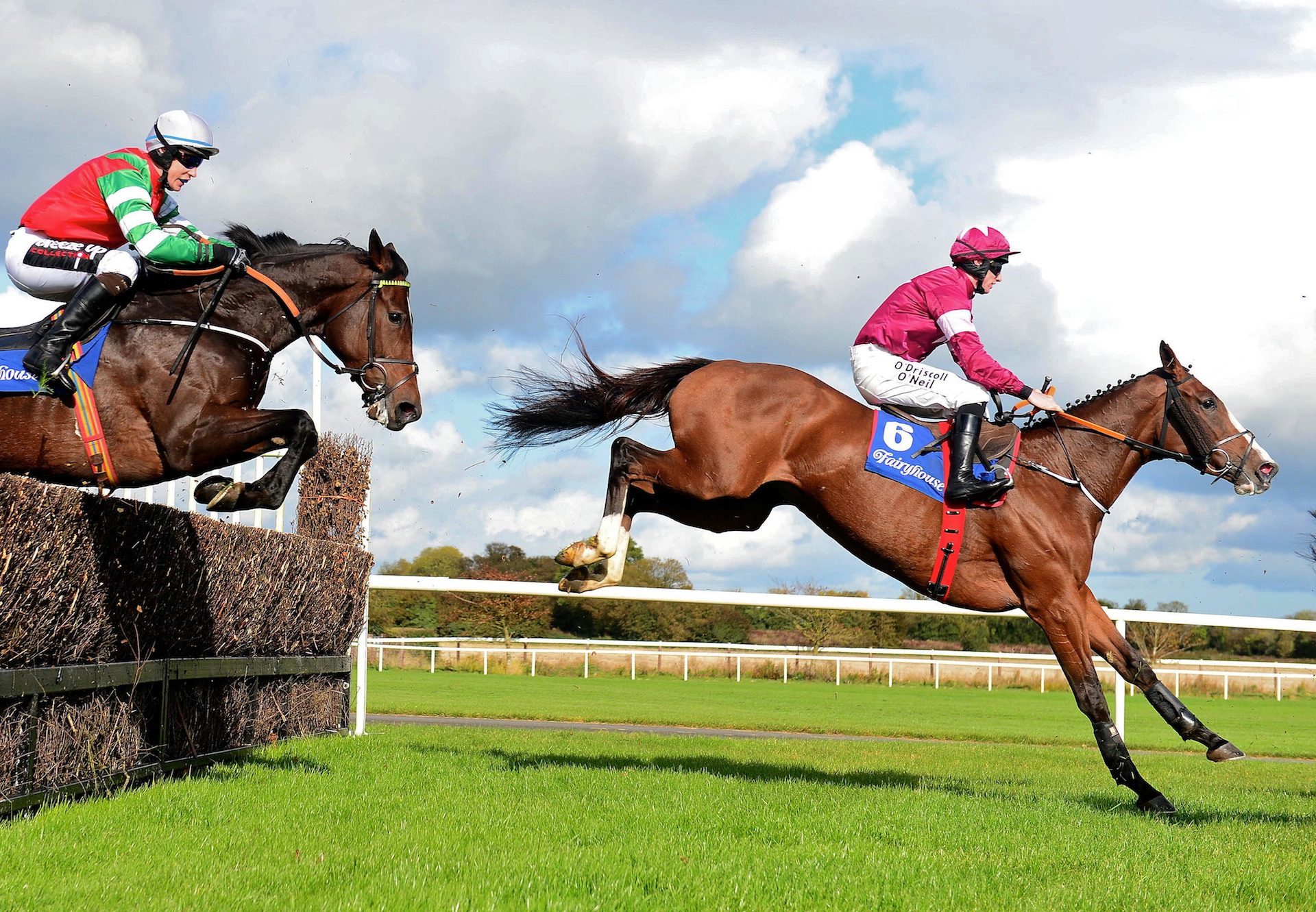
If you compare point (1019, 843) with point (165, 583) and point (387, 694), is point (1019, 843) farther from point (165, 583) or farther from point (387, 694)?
point (387, 694)

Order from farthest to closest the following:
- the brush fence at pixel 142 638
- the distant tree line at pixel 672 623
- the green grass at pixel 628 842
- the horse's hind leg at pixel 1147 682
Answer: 1. the distant tree line at pixel 672 623
2. the horse's hind leg at pixel 1147 682
3. the brush fence at pixel 142 638
4. the green grass at pixel 628 842

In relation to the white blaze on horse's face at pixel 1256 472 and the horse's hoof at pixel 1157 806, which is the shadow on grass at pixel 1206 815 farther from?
the white blaze on horse's face at pixel 1256 472

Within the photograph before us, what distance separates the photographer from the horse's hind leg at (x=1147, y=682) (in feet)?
20.9

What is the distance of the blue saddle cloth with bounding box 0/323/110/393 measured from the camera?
5332 mm

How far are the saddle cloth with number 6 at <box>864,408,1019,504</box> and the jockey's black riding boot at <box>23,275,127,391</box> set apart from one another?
3.96m

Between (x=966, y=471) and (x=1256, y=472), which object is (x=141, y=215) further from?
(x=1256, y=472)

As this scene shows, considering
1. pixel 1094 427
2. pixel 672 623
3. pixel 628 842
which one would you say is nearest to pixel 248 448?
pixel 628 842

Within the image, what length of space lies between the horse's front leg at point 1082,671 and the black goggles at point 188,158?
199 inches

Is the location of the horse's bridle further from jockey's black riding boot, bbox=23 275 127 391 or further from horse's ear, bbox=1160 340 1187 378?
horse's ear, bbox=1160 340 1187 378

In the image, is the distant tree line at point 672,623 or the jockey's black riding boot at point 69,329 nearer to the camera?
the jockey's black riding boot at point 69,329

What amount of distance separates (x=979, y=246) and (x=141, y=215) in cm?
458

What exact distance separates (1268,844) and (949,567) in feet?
6.71

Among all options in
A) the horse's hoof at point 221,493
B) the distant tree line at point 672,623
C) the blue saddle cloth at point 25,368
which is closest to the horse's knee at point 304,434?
the horse's hoof at point 221,493

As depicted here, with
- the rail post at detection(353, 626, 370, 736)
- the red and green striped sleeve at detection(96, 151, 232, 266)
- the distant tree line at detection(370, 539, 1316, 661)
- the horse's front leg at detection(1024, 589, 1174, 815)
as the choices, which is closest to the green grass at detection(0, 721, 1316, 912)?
the horse's front leg at detection(1024, 589, 1174, 815)
